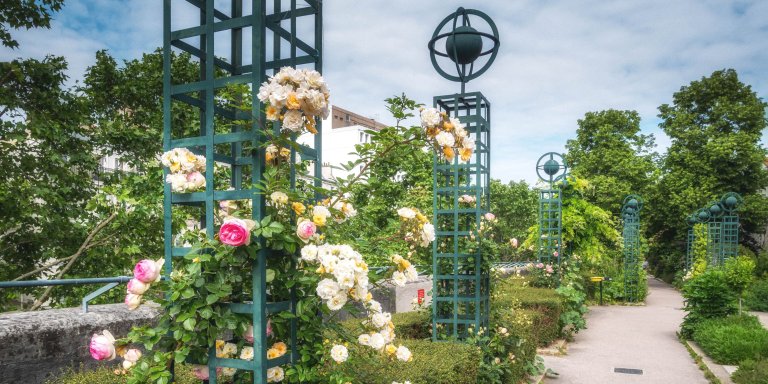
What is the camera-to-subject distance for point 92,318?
11.9 feet

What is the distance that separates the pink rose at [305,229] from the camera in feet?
7.37

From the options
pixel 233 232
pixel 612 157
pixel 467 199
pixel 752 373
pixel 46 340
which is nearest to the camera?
pixel 233 232

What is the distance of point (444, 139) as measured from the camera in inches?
106

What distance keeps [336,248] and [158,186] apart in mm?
7094

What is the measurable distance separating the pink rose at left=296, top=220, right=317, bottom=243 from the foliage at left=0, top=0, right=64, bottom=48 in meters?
8.15

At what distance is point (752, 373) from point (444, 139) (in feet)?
19.0

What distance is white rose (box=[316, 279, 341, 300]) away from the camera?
2.22 meters

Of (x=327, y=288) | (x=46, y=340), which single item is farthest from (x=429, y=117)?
(x=46, y=340)

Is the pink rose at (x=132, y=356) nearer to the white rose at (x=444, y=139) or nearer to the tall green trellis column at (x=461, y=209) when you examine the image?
the white rose at (x=444, y=139)

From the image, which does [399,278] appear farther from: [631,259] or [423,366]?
[631,259]

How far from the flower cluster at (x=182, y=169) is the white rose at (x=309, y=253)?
0.53 metres

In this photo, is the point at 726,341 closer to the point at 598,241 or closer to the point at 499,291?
the point at 499,291

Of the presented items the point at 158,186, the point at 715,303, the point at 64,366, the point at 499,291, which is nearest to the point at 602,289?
the point at 715,303

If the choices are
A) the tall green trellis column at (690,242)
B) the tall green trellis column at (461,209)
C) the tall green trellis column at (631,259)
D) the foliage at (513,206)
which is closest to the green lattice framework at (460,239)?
the tall green trellis column at (461,209)
